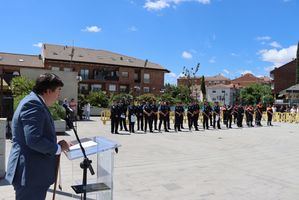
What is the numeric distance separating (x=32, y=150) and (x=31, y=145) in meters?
0.11

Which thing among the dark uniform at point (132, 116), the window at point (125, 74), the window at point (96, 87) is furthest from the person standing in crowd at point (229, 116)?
the window at point (125, 74)

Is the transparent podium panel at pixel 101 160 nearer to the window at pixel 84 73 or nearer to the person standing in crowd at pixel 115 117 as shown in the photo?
the person standing in crowd at pixel 115 117

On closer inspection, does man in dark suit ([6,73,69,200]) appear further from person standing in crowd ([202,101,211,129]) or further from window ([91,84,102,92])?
window ([91,84,102,92])

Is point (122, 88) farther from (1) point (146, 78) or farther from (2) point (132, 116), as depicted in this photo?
(2) point (132, 116)

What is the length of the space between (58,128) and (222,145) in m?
7.82

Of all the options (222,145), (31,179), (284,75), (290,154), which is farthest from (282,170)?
(284,75)

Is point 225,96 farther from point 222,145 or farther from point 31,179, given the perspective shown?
point 31,179

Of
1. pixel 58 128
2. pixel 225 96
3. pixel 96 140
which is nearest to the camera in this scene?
pixel 96 140

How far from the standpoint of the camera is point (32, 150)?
3291 mm

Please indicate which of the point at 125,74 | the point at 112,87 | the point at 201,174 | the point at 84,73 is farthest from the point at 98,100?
the point at 201,174

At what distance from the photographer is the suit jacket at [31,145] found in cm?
321

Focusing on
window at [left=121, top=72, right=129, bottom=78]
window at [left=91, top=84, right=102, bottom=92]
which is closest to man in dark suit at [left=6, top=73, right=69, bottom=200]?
window at [left=91, top=84, right=102, bottom=92]

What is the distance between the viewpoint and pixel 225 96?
119 metres

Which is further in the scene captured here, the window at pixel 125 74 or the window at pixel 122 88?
the window at pixel 122 88
